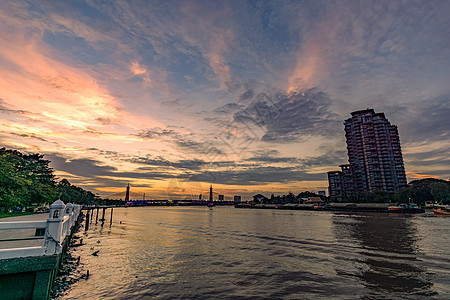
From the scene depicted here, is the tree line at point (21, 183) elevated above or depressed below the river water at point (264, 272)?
above

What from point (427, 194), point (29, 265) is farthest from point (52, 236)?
point (427, 194)

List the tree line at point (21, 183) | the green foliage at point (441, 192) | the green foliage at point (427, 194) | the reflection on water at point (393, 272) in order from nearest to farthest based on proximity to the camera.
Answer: the reflection on water at point (393, 272)
the tree line at point (21, 183)
the green foliage at point (441, 192)
the green foliage at point (427, 194)

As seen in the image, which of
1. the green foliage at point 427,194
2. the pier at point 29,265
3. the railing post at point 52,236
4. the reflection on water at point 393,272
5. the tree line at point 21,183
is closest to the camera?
the pier at point 29,265

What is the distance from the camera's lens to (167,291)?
1442cm

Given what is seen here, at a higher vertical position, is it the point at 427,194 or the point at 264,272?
the point at 427,194

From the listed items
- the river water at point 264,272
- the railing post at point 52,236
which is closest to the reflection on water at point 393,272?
the river water at point 264,272

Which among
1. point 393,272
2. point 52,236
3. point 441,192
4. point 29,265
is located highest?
point 441,192

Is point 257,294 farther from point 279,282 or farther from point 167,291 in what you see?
point 167,291

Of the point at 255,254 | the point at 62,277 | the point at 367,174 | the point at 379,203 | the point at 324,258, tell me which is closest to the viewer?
the point at 62,277

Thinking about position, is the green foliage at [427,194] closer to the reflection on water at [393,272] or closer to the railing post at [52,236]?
the reflection on water at [393,272]

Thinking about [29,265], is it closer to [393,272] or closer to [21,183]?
[21,183]

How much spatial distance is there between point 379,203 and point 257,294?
17425 cm

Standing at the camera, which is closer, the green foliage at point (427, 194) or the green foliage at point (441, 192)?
the green foliage at point (441, 192)

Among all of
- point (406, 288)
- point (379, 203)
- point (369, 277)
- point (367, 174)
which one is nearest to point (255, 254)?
point (369, 277)
